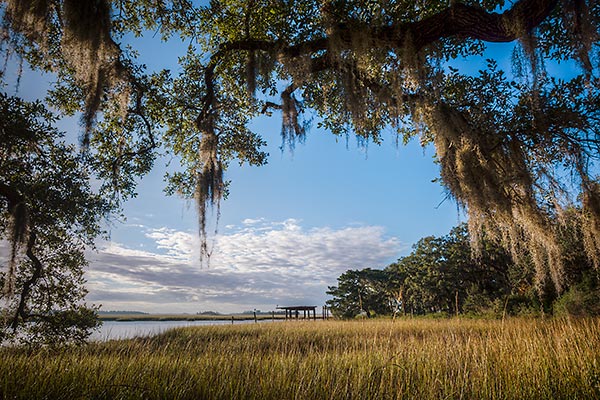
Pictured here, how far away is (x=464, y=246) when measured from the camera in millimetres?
21000

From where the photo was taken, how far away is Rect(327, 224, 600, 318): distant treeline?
9.30 m

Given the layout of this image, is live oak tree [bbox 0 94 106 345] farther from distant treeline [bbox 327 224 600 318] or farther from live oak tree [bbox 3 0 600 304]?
distant treeline [bbox 327 224 600 318]

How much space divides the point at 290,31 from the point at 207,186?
8.98ft

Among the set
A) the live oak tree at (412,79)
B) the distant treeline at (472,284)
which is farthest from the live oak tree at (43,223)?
the distant treeline at (472,284)

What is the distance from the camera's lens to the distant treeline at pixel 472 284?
9.30 meters

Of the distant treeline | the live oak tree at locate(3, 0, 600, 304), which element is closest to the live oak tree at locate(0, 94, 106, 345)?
the live oak tree at locate(3, 0, 600, 304)

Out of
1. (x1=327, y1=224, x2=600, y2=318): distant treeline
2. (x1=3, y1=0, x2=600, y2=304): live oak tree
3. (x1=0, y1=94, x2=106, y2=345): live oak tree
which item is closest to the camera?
(x1=3, y1=0, x2=600, y2=304): live oak tree

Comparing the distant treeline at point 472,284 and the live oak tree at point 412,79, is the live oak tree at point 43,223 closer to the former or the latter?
the live oak tree at point 412,79

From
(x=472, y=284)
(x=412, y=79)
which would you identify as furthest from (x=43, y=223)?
(x=472, y=284)

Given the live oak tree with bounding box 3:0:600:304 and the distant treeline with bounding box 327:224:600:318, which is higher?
the live oak tree with bounding box 3:0:600:304

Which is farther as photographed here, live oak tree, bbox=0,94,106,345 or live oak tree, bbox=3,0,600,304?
live oak tree, bbox=0,94,106,345

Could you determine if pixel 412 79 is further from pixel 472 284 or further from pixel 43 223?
pixel 472 284

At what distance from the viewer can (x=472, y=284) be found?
61.9 ft

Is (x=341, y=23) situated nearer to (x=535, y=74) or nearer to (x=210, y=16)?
(x=535, y=74)
